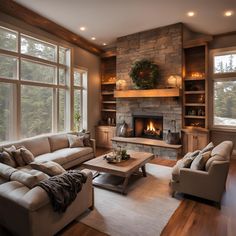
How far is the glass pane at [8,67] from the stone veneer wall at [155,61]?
3.49m

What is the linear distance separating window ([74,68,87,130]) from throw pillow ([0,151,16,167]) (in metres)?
3.16

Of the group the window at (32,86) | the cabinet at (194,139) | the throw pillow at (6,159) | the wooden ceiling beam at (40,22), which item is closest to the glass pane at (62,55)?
the window at (32,86)

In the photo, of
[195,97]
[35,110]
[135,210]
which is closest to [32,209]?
[135,210]

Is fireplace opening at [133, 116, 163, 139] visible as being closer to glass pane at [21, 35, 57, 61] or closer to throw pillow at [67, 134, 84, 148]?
throw pillow at [67, 134, 84, 148]

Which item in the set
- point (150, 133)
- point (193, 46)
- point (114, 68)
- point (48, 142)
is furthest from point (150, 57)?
point (48, 142)

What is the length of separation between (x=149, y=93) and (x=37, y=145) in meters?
3.62

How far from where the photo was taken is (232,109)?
5.80 metres

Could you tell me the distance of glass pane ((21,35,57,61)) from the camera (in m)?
4.81

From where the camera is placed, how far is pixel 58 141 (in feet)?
16.6

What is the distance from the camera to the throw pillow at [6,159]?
3.41 m

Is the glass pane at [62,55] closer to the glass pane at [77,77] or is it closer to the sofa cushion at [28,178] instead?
the glass pane at [77,77]

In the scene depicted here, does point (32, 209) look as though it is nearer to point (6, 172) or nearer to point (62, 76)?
point (6, 172)

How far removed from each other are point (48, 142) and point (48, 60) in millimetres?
2399

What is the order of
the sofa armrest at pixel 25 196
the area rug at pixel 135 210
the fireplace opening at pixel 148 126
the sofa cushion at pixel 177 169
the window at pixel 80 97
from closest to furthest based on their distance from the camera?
the sofa armrest at pixel 25 196, the area rug at pixel 135 210, the sofa cushion at pixel 177 169, the fireplace opening at pixel 148 126, the window at pixel 80 97
